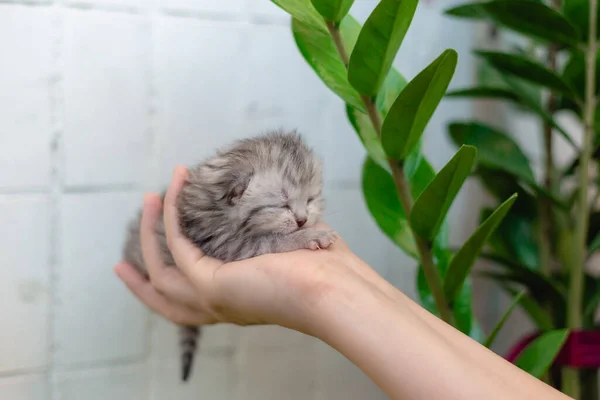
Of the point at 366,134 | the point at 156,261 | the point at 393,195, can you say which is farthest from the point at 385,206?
the point at 156,261

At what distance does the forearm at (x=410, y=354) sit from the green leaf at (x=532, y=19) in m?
0.51

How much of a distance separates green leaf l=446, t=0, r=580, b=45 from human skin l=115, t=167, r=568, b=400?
17.4 inches

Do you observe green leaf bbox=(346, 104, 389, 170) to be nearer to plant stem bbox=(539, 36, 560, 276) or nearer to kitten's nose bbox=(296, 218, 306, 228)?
kitten's nose bbox=(296, 218, 306, 228)

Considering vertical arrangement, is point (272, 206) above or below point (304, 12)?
below

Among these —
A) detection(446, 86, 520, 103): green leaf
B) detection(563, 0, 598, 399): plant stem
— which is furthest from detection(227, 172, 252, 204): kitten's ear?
detection(563, 0, 598, 399): plant stem

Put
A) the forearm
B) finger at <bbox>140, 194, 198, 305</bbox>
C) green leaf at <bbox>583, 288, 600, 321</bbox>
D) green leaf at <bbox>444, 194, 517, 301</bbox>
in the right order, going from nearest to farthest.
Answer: the forearm < green leaf at <bbox>444, 194, 517, 301</bbox> < finger at <bbox>140, 194, 198, 305</bbox> < green leaf at <bbox>583, 288, 600, 321</bbox>

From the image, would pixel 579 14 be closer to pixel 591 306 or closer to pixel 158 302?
pixel 591 306

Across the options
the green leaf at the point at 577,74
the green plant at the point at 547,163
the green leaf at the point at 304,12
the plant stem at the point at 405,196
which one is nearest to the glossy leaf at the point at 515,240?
the green plant at the point at 547,163

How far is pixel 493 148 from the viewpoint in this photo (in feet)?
3.05

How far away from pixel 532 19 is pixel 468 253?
0.40 metres

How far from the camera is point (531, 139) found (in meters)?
1.26

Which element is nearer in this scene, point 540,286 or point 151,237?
point 151,237

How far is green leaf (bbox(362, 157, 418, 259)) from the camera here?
0.77 metres

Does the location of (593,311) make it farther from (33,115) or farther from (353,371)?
(33,115)
